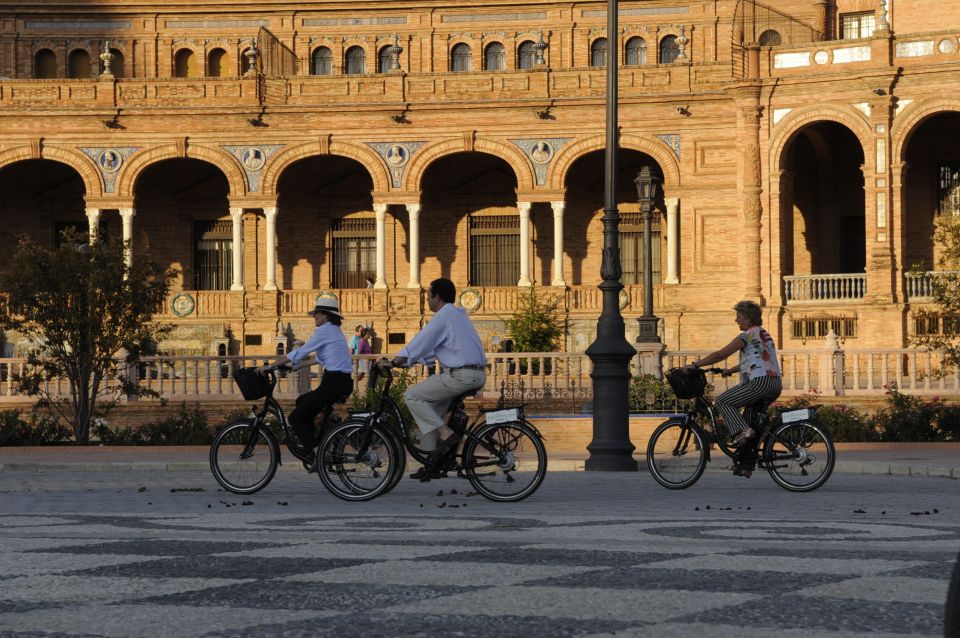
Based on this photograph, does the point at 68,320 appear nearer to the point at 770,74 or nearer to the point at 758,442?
the point at 758,442

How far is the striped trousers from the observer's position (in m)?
14.0

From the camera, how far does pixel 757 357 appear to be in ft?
46.1

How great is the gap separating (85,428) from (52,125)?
Answer: 1905cm

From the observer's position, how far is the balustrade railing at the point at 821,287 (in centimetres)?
3778

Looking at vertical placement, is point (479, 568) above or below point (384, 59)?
below

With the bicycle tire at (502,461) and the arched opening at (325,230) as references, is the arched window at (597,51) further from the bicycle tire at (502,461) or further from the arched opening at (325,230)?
the bicycle tire at (502,461)

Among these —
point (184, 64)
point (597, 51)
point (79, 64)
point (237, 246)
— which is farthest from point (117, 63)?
point (597, 51)

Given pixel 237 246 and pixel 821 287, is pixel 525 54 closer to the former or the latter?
pixel 237 246

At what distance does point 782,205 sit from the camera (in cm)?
3878

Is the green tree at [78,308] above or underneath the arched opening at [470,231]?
underneath

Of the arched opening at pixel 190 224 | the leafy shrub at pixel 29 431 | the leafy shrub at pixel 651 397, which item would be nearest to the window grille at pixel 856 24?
the arched opening at pixel 190 224

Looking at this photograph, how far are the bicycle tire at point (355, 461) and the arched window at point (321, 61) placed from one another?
3621cm

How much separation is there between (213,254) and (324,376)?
32.7m

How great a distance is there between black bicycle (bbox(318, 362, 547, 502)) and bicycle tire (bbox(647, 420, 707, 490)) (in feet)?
6.70
